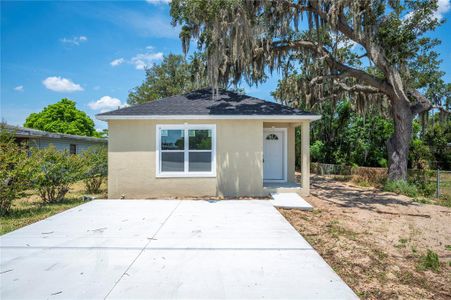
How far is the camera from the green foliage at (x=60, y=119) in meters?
42.1

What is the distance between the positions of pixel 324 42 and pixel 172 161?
31.8 ft

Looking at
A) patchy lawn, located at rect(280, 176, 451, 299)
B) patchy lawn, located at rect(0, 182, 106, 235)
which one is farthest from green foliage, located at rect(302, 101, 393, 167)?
patchy lawn, located at rect(0, 182, 106, 235)

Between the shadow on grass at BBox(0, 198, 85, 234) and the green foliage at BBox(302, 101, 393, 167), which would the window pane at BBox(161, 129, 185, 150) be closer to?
the shadow on grass at BBox(0, 198, 85, 234)

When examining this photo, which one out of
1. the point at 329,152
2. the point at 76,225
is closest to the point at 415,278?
the point at 76,225

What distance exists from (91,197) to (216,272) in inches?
275

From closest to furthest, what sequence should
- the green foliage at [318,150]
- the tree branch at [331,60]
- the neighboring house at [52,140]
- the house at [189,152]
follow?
the house at [189,152] → the tree branch at [331,60] → the neighboring house at [52,140] → the green foliage at [318,150]

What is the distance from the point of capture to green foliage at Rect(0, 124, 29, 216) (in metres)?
6.48

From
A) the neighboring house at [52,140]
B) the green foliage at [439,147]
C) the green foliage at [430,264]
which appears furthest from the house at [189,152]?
the green foliage at [439,147]

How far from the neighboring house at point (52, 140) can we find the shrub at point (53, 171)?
2.92 metres

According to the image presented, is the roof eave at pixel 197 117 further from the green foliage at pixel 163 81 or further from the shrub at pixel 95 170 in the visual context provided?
the green foliage at pixel 163 81

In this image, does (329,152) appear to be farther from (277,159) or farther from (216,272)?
(216,272)

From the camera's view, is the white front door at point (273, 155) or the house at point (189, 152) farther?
the white front door at point (273, 155)

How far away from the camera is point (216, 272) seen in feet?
11.6

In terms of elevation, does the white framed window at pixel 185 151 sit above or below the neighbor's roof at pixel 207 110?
below
